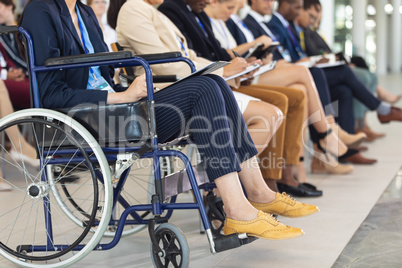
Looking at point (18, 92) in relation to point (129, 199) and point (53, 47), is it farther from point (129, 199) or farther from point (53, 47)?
point (53, 47)

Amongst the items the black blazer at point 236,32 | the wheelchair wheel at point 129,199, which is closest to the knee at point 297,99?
the black blazer at point 236,32

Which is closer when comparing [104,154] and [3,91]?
[104,154]

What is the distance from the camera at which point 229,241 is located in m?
1.95

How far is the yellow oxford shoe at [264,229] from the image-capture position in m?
1.98

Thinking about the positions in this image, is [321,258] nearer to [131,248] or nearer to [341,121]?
[131,248]

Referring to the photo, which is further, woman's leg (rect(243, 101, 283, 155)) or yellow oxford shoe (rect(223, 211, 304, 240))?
woman's leg (rect(243, 101, 283, 155))

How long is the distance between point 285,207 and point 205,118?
52 centimetres

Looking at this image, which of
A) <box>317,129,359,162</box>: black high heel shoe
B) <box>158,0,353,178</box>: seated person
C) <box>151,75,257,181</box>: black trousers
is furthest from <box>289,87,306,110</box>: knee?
<box>151,75,257,181</box>: black trousers

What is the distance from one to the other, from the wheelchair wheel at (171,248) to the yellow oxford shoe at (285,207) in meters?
0.42

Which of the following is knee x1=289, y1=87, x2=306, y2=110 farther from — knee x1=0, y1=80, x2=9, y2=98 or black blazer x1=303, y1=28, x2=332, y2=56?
knee x1=0, y1=80, x2=9, y2=98

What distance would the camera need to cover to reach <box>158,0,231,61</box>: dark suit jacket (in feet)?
9.65

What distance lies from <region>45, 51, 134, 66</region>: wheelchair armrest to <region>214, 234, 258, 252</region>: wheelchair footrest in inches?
25.4

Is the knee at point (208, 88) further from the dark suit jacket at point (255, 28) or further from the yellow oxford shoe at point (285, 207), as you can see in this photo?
the dark suit jacket at point (255, 28)

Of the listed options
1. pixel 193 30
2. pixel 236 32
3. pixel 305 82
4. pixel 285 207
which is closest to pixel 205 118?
pixel 285 207
